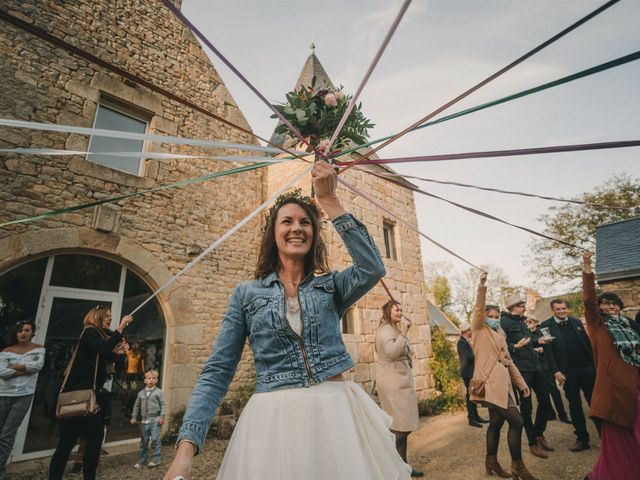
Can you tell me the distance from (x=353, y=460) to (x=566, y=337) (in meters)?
5.35

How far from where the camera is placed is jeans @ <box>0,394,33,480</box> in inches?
132

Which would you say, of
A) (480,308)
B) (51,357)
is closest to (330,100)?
(480,308)

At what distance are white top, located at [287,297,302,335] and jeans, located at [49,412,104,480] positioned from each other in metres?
3.23

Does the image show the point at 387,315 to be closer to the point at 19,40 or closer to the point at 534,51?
the point at 534,51

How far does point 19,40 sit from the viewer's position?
15.9 ft

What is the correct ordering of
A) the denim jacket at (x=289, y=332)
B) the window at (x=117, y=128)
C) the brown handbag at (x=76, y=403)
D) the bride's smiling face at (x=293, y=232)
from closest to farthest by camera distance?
the denim jacket at (x=289, y=332), the bride's smiling face at (x=293, y=232), the brown handbag at (x=76, y=403), the window at (x=117, y=128)

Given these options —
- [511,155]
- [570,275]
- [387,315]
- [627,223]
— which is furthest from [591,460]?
[570,275]

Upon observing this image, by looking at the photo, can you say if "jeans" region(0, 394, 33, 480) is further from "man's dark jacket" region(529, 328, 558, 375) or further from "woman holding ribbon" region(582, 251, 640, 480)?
"man's dark jacket" region(529, 328, 558, 375)

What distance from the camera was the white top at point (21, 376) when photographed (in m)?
3.44

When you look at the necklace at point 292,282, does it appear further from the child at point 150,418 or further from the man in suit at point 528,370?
the man in suit at point 528,370

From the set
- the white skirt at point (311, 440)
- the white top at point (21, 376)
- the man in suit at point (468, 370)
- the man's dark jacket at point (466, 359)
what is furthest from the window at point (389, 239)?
the white skirt at point (311, 440)

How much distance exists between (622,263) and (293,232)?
849cm

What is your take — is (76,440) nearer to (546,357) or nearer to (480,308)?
(480,308)

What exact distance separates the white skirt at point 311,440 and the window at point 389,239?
25.5ft
